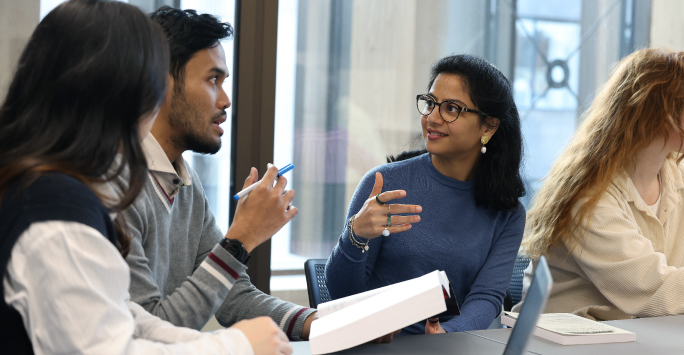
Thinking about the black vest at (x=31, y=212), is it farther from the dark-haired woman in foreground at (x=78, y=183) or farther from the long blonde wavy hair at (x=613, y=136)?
the long blonde wavy hair at (x=613, y=136)

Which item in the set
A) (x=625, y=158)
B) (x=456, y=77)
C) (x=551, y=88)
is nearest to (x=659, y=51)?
(x=625, y=158)

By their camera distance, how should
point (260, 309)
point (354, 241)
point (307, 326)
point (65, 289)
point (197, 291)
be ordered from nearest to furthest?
point (65, 289), point (197, 291), point (307, 326), point (260, 309), point (354, 241)

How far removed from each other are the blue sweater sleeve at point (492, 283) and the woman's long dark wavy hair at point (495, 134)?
3.4 inches

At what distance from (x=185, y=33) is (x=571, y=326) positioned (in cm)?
118

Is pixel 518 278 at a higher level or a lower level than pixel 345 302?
lower

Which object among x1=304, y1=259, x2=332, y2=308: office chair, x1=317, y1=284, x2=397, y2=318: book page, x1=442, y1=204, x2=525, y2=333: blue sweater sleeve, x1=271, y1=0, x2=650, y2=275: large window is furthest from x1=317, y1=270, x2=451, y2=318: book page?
x1=271, y1=0, x2=650, y2=275: large window

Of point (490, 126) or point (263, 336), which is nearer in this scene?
point (263, 336)

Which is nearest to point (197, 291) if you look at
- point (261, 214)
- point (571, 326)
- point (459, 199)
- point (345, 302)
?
point (261, 214)

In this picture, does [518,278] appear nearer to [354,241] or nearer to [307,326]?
[354,241]

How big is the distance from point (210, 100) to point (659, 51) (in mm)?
1451

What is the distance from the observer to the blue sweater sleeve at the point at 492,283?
159 centimetres

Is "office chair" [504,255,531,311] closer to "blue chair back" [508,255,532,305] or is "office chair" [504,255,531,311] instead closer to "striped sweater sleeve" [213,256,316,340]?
"blue chair back" [508,255,532,305]

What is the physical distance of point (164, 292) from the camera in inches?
54.5

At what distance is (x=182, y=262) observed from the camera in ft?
4.68
